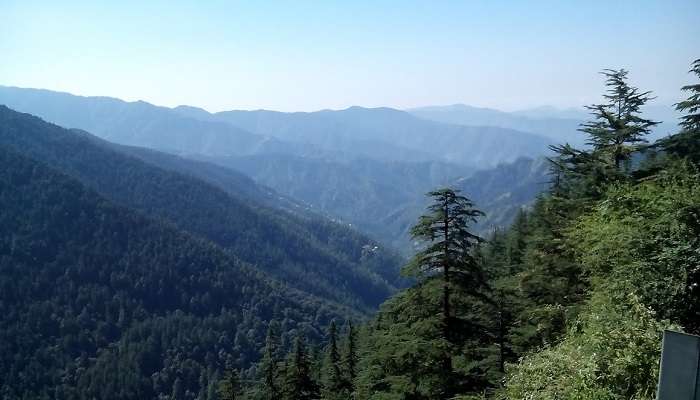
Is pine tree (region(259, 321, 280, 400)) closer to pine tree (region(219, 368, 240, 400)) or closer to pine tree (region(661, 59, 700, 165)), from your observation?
pine tree (region(219, 368, 240, 400))

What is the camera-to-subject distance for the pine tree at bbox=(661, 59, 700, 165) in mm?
21375

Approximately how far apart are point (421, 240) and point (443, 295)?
1776 mm

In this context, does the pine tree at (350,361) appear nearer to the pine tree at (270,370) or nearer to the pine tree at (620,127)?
the pine tree at (270,370)

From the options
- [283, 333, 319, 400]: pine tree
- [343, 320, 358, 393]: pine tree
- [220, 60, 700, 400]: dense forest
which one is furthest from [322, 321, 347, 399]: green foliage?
[220, 60, 700, 400]: dense forest

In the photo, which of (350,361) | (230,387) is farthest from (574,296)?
(230,387)

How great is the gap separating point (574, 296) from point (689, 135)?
10294mm

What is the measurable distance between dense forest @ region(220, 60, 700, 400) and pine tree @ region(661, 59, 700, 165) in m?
0.08

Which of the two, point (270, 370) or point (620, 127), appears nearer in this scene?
point (620, 127)

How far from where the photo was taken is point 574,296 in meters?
17.6

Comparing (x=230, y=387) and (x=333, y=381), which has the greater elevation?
(x=333, y=381)

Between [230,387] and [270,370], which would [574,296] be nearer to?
[270,370]

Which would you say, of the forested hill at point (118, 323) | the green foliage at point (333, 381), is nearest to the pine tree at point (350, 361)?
the green foliage at point (333, 381)

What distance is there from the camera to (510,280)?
66.6 ft

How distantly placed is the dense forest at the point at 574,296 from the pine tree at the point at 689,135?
8 cm
